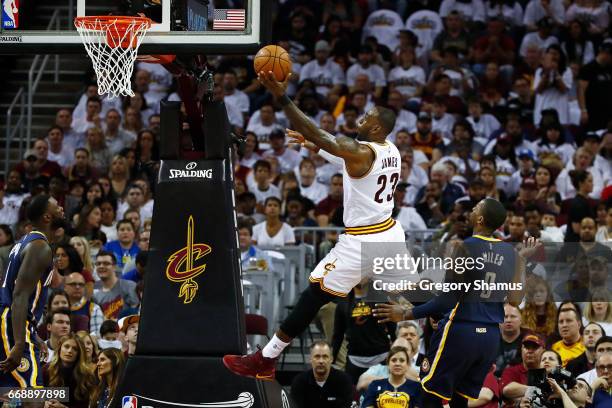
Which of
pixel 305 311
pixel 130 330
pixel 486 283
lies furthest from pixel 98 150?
pixel 486 283

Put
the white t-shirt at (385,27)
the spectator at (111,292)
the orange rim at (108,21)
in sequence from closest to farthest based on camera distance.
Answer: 1. the orange rim at (108,21)
2. the spectator at (111,292)
3. the white t-shirt at (385,27)

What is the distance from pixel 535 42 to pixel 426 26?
182 cm

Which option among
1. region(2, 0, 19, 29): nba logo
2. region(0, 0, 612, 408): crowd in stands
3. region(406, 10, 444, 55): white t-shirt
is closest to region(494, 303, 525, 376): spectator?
region(0, 0, 612, 408): crowd in stands

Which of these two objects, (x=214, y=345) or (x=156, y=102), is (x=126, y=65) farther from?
(x=156, y=102)

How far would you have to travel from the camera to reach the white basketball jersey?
10.0m

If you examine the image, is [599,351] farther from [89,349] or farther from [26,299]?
[26,299]

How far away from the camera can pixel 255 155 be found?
18250mm

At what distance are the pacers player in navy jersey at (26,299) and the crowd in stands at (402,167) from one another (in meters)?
1.40

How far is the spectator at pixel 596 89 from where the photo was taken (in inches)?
732

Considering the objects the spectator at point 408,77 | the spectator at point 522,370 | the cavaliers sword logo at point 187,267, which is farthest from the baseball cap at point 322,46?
the cavaliers sword logo at point 187,267

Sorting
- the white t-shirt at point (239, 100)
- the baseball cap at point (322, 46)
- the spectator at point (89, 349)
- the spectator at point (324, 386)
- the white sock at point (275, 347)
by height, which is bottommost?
the spectator at point (324, 386)

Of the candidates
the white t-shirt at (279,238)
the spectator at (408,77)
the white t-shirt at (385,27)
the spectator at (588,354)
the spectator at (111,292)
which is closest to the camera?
the spectator at (588,354)

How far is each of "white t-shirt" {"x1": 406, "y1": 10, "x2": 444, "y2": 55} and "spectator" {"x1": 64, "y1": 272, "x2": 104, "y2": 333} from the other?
27.7 ft

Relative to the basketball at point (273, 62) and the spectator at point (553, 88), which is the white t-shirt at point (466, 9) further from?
the basketball at point (273, 62)
